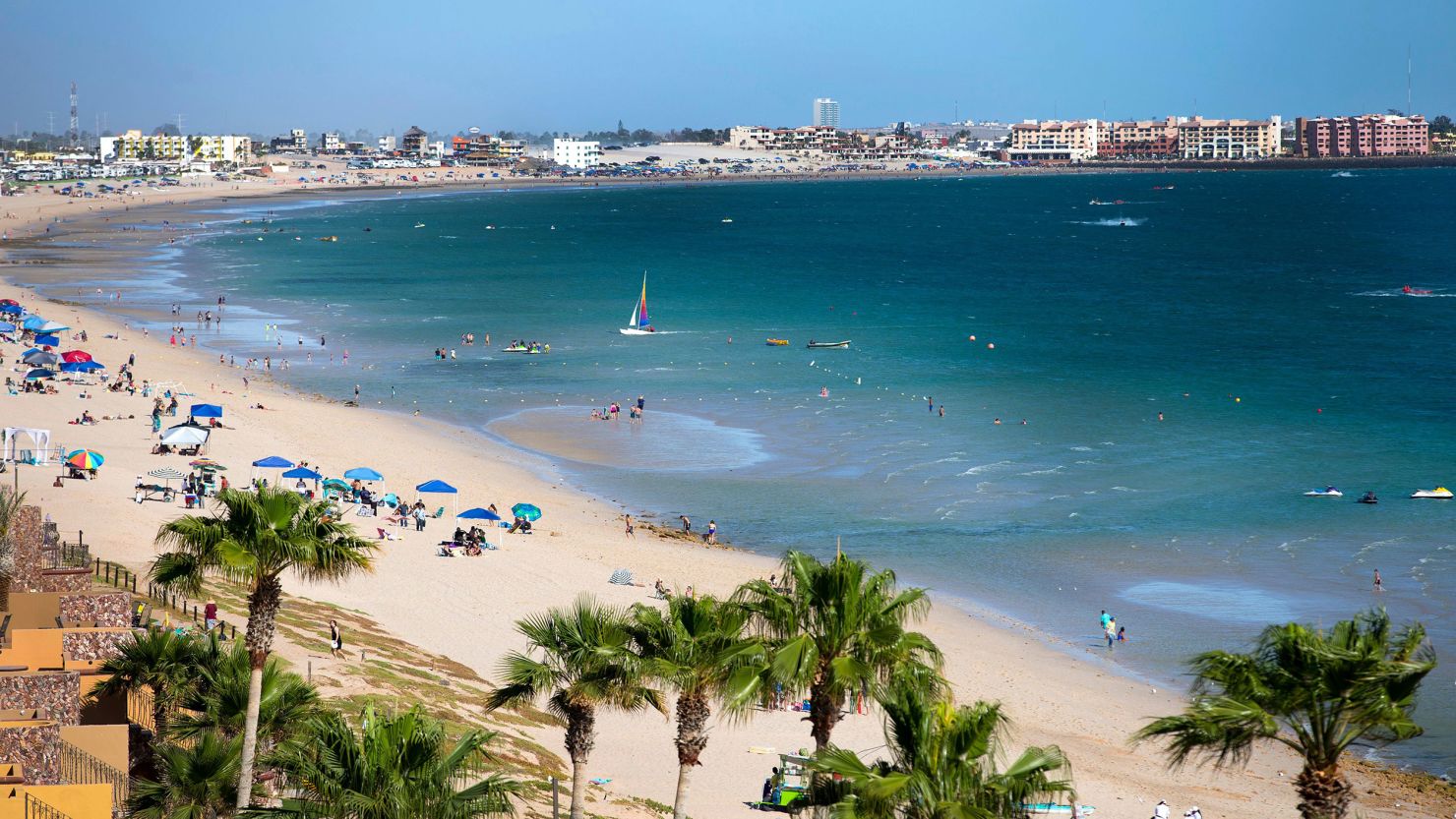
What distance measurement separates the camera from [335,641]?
24016mm

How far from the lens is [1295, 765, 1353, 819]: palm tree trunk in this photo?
447 inches

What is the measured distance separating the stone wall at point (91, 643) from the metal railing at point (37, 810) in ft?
15.8

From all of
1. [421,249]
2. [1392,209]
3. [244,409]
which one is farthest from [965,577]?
[1392,209]

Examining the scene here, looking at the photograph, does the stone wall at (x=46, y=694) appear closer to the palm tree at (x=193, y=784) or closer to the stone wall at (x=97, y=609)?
the palm tree at (x=193, y=784)

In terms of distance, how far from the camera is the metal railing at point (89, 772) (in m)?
14.8

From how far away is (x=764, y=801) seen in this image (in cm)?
2155

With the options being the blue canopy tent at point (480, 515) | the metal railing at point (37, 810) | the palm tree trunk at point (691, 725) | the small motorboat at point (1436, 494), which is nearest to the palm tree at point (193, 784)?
the metal railing at point (37, 810)

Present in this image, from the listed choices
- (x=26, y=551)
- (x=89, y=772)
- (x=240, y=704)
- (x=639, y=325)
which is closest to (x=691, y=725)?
(x=240, y=704)

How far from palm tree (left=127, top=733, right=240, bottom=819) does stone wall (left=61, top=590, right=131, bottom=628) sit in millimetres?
4094

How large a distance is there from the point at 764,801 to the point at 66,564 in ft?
38.6

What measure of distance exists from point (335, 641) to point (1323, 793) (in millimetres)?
16741

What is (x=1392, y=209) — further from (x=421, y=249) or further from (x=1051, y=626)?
(x=1051, y=626)

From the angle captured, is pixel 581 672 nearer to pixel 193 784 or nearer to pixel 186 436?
pixel 193 784

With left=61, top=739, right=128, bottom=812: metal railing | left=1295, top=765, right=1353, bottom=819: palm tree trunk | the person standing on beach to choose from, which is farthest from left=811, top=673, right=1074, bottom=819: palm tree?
the person standing on beach
